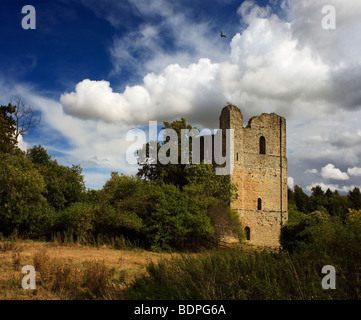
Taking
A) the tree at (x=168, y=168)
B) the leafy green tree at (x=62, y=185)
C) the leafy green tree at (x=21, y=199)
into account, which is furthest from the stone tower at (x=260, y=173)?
the leafy green tree at (x=21, y=199)

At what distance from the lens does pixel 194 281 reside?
6930 mm

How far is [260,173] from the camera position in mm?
26000

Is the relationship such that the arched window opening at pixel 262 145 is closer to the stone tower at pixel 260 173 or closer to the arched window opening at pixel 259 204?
the stone tower at pixel 260 173

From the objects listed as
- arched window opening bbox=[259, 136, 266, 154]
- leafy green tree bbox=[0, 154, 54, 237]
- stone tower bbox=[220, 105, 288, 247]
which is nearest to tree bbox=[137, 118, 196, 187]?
stone tower bbox=[220, 105, 288, 247]

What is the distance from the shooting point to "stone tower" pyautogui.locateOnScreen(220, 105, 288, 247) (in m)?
24.9

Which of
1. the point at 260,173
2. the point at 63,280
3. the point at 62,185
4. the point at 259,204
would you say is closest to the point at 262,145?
the point at 260,173

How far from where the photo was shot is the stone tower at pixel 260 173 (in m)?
24.9

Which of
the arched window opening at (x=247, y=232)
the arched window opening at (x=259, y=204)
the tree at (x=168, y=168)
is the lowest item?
the arched window opening at (x=247, y=232)

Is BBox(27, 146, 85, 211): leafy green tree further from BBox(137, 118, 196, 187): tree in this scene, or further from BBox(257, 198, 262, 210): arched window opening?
BBox(257, 198, 262, 210): arched window opening

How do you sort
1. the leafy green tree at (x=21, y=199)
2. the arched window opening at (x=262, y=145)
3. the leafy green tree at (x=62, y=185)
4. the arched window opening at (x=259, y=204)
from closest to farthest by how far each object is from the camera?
1. the leafy green tree at (x=21, y=199)
2. the leafy green tree at (x=62, y=185)
3. the arched window opening at (x=259, y=204)
4. the arched window opening at (x=262, y=145)

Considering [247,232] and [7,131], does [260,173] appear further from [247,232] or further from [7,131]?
[7,131]

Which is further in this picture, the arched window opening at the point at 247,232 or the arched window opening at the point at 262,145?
the arched window opening at the point at 262,145

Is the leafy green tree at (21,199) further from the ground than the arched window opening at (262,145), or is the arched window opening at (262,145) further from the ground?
the arched window opening at (262,145)
